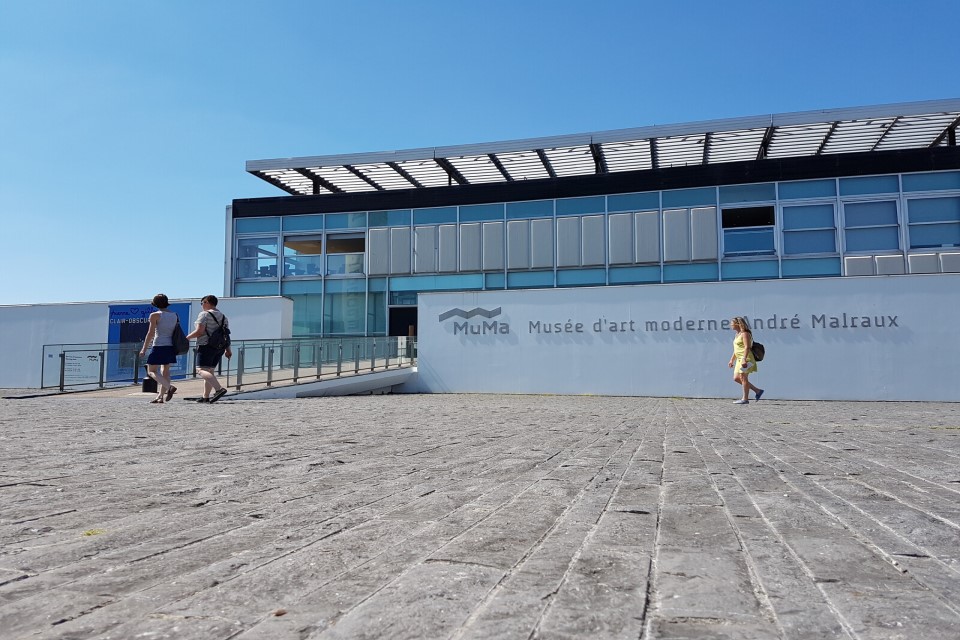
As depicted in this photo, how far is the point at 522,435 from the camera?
24.4ft

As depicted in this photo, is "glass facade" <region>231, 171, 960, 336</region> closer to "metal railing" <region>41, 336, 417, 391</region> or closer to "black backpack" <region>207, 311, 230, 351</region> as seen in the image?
"metal railing" <region>41, 336, 417, 391</region>

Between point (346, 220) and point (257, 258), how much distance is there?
12.6ft

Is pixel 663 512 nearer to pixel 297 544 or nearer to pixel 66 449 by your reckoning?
pixel 297 544

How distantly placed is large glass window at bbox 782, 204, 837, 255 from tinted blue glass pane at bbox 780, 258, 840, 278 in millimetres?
287

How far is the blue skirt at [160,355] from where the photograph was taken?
11.4 metres

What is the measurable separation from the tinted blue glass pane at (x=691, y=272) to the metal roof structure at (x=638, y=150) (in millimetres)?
3679

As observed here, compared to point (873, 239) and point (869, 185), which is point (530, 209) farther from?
point (873, 239)

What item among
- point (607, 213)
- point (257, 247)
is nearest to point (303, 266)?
point (257, 247)

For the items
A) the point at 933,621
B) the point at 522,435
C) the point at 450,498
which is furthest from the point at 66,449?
the point at 933,621

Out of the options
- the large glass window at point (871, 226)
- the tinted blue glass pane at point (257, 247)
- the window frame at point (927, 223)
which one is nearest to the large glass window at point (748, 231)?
the large glass window at point (871, 226)

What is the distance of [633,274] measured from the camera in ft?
80.0

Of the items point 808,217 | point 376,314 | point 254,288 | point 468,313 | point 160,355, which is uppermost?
point 808,217

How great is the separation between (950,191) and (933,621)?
24255mm

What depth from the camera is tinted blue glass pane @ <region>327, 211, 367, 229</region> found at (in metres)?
27.0
